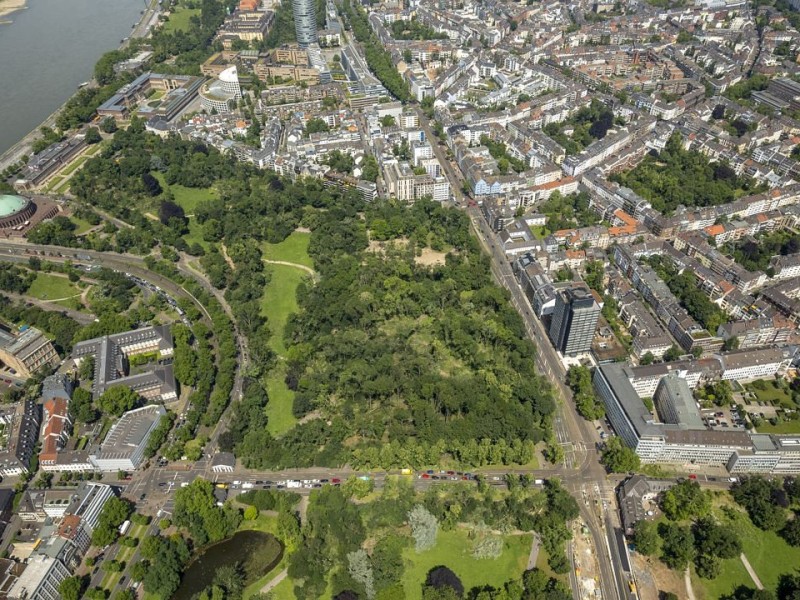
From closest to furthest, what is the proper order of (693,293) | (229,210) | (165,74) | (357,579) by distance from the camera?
(357,579) < (693,293) < (229,210) < (165,74)

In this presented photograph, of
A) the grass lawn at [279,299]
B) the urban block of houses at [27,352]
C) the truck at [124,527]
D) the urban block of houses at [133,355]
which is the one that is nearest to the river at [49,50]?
the urban block of houses at [27,352]

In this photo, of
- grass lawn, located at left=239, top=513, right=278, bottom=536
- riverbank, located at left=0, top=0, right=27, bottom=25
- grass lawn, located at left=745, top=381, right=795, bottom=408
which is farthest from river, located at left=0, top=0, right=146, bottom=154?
grass lawn, located at left=745, top=381, right=795, bottom=408

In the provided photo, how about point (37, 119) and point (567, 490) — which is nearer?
point (567, 490)

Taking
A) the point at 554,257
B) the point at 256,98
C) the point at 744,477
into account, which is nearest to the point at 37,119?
the point at 256,98

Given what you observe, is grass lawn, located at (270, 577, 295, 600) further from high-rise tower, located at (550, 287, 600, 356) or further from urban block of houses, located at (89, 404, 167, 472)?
high-rise tower, located at (550, 287, 600, 356)

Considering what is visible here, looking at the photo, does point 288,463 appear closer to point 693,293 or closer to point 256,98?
point 693,293

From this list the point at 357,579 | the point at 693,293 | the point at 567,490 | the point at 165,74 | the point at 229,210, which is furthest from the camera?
the point at 165,74
